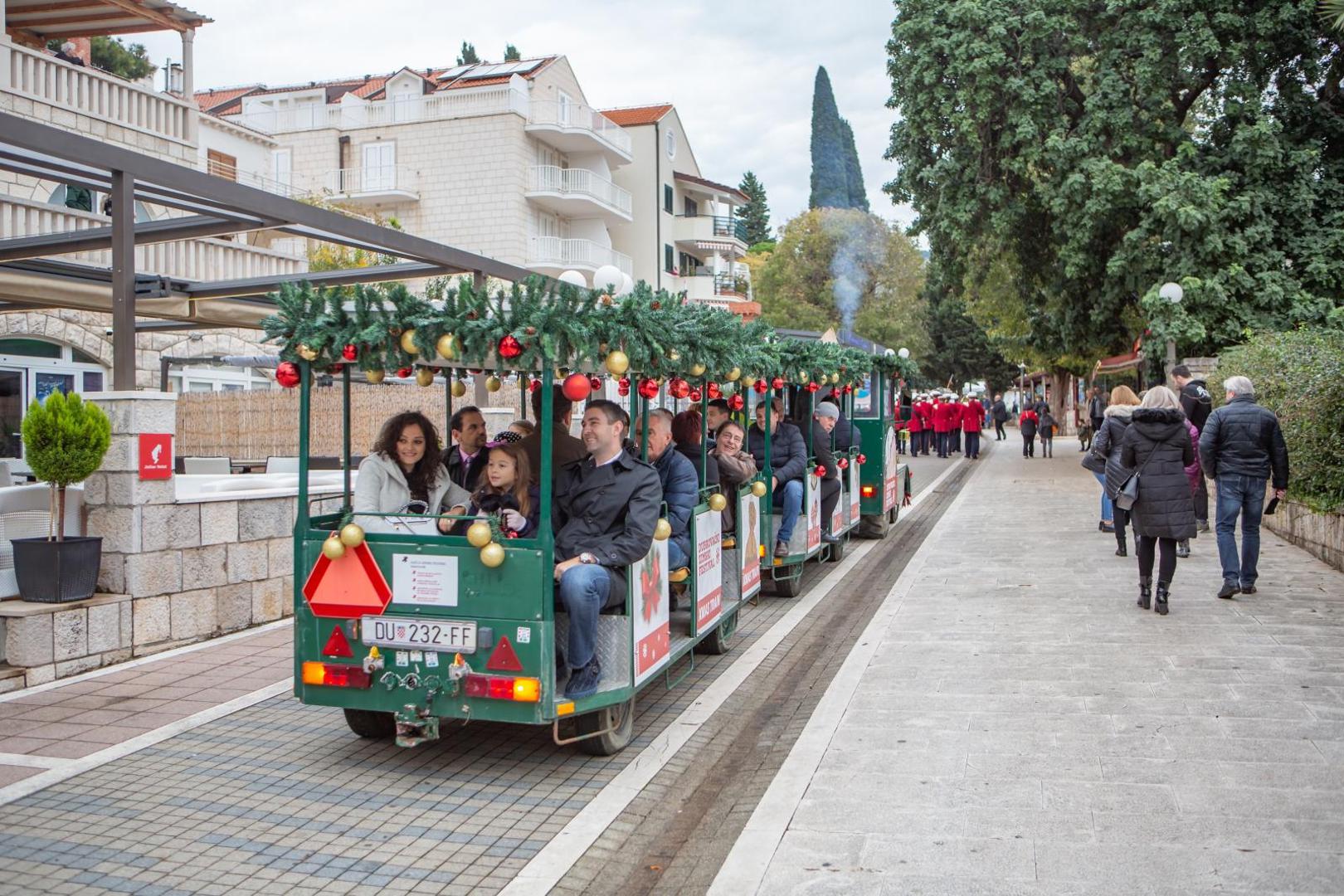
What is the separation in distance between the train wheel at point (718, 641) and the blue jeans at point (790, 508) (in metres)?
2.29

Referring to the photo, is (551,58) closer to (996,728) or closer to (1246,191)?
(1246,191)

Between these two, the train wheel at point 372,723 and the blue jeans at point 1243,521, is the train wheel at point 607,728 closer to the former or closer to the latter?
the train wheel at point 372,723

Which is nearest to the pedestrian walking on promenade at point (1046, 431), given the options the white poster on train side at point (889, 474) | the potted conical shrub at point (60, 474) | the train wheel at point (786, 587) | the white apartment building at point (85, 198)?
the white poster on train side at point (889, 474)

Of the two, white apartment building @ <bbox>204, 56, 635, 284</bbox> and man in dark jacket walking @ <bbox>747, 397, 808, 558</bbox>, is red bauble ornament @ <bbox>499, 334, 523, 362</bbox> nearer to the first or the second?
man in dark jacket walking @ <bbox>747, 397, 808, 558</bbox>

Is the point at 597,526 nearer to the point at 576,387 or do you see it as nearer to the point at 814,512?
the point at 576,387

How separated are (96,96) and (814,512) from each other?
13.4m

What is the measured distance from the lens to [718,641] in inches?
330

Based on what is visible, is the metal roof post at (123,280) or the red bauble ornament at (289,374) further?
the metal roof post at (123,280)

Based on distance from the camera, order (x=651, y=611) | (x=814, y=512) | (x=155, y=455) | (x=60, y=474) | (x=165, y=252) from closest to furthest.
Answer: (x=651, y=611), (x=60, y=474), (x=155, y=455), (x=814, y=512), (x=165, y=252)

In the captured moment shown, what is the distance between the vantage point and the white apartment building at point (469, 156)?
3906 centimetres

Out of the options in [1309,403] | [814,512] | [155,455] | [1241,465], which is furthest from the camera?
[1309,403]

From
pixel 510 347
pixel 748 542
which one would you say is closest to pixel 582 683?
pixel 510 347

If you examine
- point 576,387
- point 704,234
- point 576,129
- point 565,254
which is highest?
point 576,129

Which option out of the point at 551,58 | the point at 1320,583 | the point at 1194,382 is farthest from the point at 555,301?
the point at 551,58
